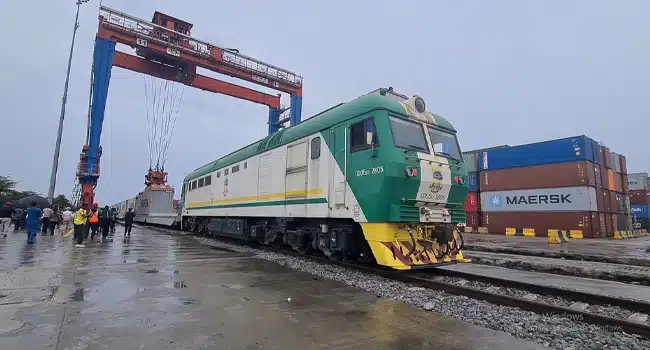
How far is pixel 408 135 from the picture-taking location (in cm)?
774

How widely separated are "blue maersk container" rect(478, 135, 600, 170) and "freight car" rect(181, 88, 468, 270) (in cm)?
1896

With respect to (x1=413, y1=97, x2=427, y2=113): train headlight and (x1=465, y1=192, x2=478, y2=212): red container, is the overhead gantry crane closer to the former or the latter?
(x1=465, y1=192, x2=478, y2=212): red container

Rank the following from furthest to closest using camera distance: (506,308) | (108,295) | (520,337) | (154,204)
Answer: (154,204), (108,295), (506,308), (520,337)

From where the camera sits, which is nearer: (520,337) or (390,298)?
(520,337)

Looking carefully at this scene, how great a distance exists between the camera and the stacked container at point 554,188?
897 inches

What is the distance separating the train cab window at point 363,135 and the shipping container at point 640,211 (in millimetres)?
42009

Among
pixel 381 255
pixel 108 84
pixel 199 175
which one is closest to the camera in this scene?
pixel 381 255

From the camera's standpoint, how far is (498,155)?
27484mm

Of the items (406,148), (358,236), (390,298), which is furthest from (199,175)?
(390,298)

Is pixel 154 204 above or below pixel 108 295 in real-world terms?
above

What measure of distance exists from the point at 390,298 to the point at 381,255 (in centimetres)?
140

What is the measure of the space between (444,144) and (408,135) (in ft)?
4.12

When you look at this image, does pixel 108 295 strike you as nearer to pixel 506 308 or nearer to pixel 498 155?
pixel 506 308

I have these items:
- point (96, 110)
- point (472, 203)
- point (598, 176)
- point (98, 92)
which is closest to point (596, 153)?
point (598, 176)
